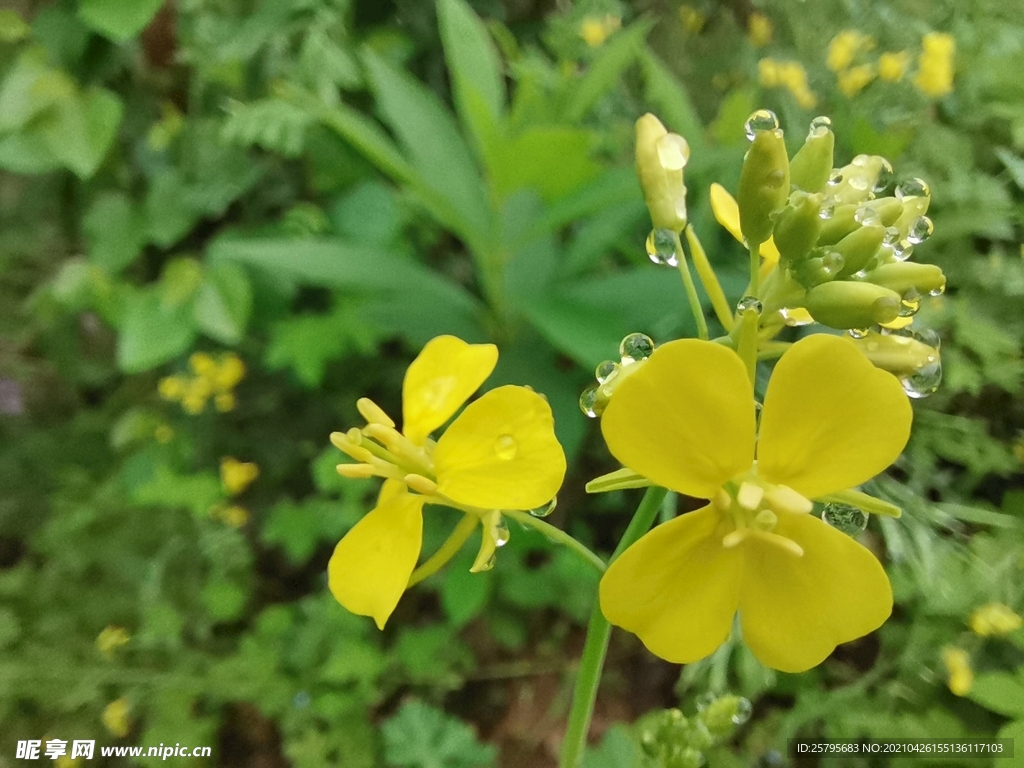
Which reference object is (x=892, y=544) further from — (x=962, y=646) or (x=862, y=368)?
(x=862, y=368)

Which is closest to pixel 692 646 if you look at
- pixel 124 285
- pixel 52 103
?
pixel 124 285

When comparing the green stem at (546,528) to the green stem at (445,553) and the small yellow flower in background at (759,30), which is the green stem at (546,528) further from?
the small yellow flower in background at (759,30)

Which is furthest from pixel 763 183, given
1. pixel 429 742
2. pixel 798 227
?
pixel 429 742

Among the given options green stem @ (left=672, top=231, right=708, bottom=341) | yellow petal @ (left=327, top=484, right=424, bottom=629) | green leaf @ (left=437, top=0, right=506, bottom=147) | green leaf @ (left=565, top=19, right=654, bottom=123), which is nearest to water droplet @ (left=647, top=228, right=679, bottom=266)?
green stem @ (left=672, top=231, right=708, bottom=341)

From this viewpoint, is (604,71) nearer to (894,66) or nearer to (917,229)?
(894,66)

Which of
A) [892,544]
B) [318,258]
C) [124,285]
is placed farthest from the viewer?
[124,285]

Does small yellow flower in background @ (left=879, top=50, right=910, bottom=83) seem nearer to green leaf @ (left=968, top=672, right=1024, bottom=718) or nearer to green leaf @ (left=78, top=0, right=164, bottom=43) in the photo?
green leaf @ (left=968, top=672, right=1024, bottom=718)
